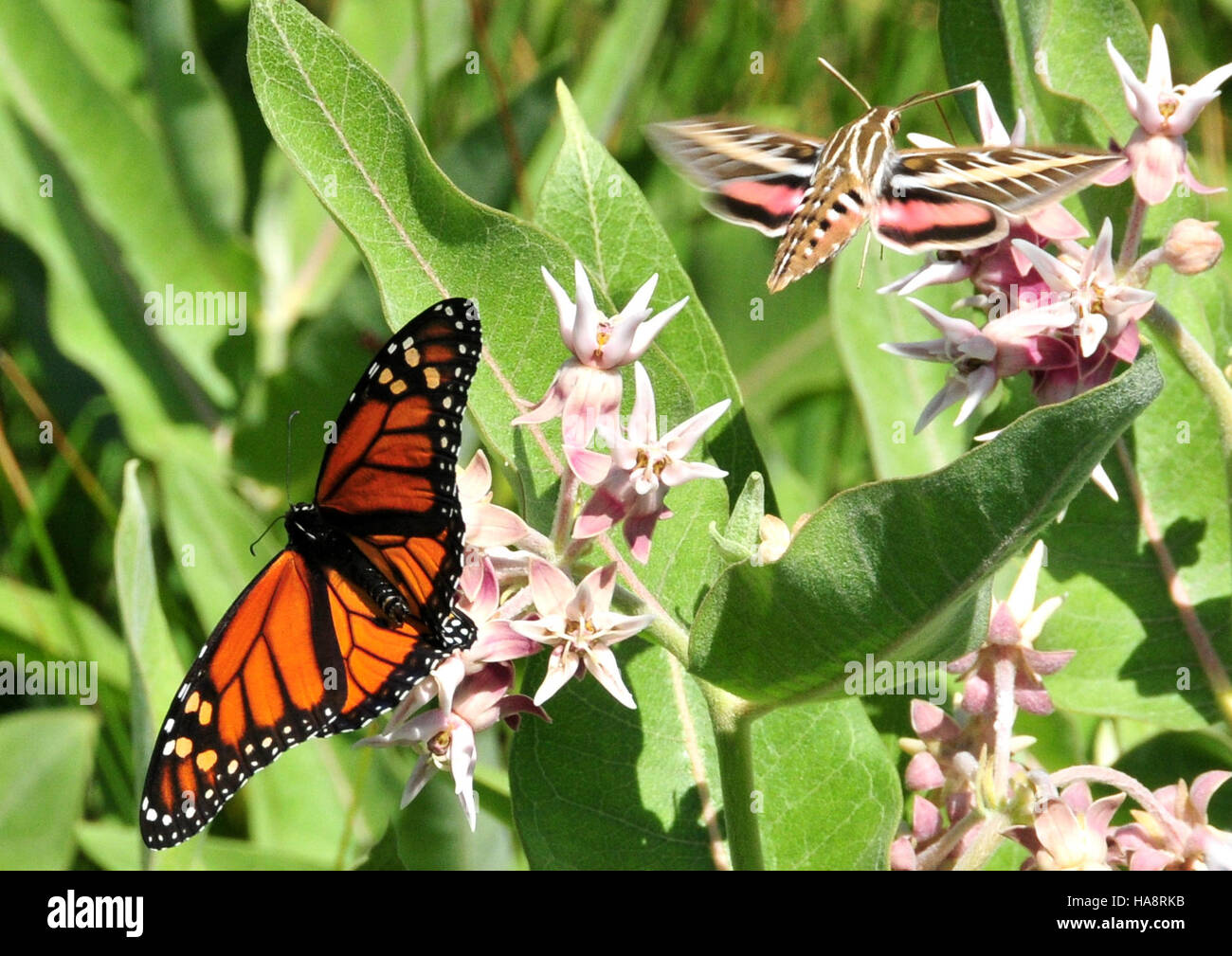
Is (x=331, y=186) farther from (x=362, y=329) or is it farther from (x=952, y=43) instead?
(x=362, y=329)

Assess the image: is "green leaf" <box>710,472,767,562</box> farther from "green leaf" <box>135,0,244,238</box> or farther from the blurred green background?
"green leaf" <box>135,0,244,238</box>

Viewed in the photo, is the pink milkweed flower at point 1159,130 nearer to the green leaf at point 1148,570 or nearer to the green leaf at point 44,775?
the green leaf at point 1148,570

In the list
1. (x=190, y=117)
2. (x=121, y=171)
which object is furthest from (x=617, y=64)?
(x=121, y=171)

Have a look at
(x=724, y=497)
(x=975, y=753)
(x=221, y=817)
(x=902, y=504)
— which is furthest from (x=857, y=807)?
(x=221, y=817)

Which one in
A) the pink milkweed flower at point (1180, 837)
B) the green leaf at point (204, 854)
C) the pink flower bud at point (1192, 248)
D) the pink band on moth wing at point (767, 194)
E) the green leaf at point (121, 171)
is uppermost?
the green leaf at point (121, 171)

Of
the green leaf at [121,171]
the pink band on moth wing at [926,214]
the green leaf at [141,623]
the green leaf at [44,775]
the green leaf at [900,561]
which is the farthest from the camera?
the green leaf at [121,171]

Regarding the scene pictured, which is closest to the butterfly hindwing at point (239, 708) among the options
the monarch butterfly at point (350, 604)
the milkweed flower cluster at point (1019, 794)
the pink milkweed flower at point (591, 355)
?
the monarch butterfly at point (350, 604)

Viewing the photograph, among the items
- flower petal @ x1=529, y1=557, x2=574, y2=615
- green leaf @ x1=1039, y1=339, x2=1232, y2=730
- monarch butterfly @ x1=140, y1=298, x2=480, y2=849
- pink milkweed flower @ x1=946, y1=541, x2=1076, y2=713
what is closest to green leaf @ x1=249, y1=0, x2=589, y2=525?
monarch butterfly @ x1=140, y1=298, x2=480, y2=849
